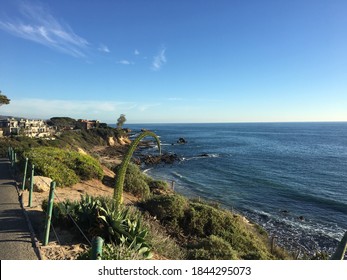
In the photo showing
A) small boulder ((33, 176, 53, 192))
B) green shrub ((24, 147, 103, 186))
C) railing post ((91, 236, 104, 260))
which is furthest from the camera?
green shrub ((24, 147, 103, 186))

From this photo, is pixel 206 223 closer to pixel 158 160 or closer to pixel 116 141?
pixel 158 160

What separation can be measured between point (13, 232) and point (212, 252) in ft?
17.8

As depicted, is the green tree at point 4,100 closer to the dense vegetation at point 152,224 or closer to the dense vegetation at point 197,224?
the dense vegetation at point 152,224

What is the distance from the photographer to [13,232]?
6.81 meters

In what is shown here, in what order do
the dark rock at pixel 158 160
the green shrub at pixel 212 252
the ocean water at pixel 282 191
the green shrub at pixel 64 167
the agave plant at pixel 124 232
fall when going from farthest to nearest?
the dark rock at pixel 158 160 < the ocean water at pixel 282 191 < the green shrub at pixel 64 167 < the green shrub at pixel 212 252 < the agave plant at pixel 124 232

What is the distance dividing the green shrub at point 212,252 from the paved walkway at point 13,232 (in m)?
4.30

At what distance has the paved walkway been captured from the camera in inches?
225

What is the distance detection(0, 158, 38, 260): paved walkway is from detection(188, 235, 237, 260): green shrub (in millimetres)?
4302

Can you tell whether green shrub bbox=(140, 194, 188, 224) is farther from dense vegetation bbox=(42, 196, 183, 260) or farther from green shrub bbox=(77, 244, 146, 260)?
green shrub bbox=(77, 244, 146, 260)

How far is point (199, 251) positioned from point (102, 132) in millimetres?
74574

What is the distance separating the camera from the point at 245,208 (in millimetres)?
24453

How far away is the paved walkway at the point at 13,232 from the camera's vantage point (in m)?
5.70

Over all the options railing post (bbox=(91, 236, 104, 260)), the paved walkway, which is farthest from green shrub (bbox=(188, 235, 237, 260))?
railing post (bbox=(91, 236, 104, 260))

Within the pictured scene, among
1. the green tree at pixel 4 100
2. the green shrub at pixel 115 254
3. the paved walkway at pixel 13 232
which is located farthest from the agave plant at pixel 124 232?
the green tree at pixel 4 100
